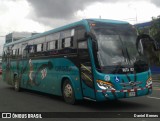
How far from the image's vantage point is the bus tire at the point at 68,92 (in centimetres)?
1198

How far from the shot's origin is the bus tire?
12.0 meters

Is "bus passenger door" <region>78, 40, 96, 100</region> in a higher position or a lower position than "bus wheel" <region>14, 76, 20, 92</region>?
higher

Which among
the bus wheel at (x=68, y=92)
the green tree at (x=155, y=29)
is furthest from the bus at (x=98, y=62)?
the green tree at (x=155, y=29)

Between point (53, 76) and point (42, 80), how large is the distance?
150 centimetres

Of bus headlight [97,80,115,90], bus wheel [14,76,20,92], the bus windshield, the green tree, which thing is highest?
the green tree

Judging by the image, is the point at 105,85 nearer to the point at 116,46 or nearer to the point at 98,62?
the point at 98,62

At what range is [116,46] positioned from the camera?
1091 cm

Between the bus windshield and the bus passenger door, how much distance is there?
0.52 m

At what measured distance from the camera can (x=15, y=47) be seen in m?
20.0

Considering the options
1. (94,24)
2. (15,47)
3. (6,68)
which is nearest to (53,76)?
(94,24)

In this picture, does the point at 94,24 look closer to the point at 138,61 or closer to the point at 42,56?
the point at 138,61

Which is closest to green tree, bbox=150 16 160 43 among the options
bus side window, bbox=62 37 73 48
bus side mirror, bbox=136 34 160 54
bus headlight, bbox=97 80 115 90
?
bus side window, bbox=62 37 73 48

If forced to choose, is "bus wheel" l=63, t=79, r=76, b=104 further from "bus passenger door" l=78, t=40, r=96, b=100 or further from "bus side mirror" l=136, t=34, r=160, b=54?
"bus side mirror" l=136, t=34, r=160, b=54

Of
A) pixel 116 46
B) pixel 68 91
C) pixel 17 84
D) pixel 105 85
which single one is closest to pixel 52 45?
pixel 68 91
